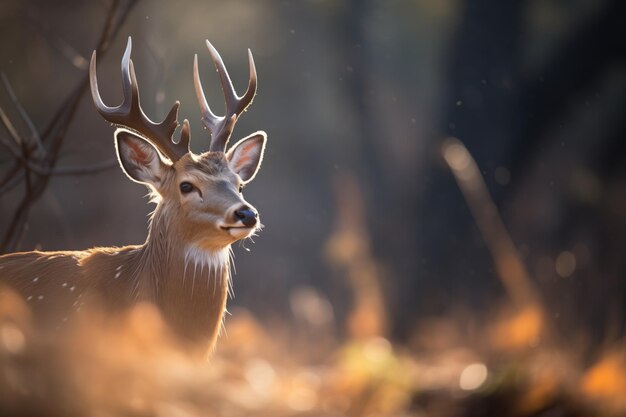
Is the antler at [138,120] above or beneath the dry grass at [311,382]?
above

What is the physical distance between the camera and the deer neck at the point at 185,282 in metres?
5.12

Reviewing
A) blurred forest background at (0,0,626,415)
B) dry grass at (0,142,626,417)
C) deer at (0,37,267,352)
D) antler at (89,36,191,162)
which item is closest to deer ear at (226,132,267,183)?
deer at (0,37,267,352)

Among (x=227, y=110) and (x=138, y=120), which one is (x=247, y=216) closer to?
(x=138, y=120)

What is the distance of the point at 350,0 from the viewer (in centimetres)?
2334

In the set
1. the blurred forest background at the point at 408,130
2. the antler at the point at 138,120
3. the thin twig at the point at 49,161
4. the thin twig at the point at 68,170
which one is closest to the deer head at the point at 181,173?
the antler at the point at 138,120

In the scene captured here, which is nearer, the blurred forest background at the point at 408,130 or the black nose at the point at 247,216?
the black nose at the point at 247,216

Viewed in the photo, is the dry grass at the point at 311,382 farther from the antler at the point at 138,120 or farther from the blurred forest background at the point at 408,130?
the blurred forest background at the point at 408,130

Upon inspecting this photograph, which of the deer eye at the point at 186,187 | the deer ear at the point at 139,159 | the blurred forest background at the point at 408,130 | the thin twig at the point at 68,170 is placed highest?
the blurred forest background at the point at 408,130

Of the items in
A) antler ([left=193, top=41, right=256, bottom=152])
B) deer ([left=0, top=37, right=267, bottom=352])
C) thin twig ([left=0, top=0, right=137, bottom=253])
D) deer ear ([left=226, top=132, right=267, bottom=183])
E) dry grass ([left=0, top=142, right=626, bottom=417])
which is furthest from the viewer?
deer ear ([left=226, top=132, right=267, bottom=183])

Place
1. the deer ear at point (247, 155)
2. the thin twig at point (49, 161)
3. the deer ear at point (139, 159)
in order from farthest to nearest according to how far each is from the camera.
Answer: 1. the deer ear at point (247, 155)
2. the thin twig at point (49, 161)
3. the deer ear at point (139, 159)

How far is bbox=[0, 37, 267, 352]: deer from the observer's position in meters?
5.10

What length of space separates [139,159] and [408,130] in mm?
15839

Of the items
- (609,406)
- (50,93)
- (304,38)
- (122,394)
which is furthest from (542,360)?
(304,38)

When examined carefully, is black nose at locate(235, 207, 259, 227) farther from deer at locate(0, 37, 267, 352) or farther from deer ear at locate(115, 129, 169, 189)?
deer ear at locate(115, 129, 169, 189)
